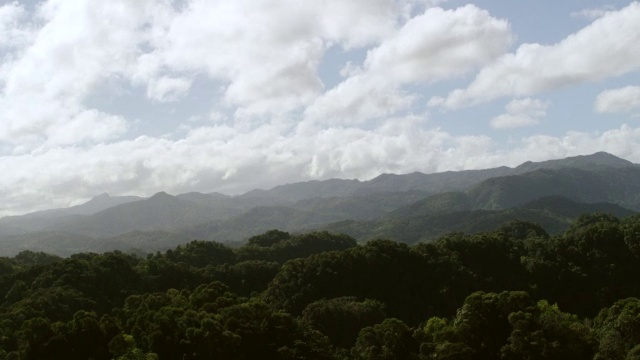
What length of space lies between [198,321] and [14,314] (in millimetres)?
21108

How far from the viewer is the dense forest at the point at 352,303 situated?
4216cm

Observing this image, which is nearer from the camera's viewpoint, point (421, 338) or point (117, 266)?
point (421, 338)

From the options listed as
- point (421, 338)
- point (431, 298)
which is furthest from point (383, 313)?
point (421, 338)

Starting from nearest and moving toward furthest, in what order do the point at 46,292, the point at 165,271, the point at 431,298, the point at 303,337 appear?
the point at 303,337 → the point at 46,292 → the point at 431,298 → the point at 165,271

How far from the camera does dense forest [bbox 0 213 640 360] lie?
42.2 m

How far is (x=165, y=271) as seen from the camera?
80750 millimetres

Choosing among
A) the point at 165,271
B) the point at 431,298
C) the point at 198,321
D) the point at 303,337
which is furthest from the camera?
the point at 165,271

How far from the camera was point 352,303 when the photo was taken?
202 ft

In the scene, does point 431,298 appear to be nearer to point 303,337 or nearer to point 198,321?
point 303,337

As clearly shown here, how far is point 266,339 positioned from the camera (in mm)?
45812

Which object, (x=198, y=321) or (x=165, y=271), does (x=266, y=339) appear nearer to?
(x=198, y=321)

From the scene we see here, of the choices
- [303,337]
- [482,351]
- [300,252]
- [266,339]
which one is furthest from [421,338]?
[300,252]

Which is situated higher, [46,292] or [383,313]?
[46,292]

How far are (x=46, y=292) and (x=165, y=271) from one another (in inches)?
795
